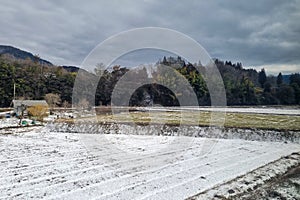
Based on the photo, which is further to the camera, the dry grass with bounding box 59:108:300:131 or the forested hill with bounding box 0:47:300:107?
the forested hill with bounding box 0:47:300:107

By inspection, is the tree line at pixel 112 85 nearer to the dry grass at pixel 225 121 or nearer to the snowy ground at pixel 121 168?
the dry grass at pixel 225 121

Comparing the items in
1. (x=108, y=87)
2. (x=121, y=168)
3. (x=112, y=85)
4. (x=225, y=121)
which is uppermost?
(x=112, y=85)

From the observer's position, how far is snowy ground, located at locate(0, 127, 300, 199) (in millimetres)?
5828

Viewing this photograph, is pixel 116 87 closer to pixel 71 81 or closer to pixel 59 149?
pixel 71 81

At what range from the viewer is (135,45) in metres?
16.0

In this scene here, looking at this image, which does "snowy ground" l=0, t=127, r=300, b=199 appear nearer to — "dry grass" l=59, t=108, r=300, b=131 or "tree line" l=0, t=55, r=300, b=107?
"dry grass" l=59, t=108, r=300, b=131

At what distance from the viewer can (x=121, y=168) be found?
25.7 ft

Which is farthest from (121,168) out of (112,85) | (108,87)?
(112,85)

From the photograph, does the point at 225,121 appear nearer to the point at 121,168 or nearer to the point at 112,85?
the point at 121,168

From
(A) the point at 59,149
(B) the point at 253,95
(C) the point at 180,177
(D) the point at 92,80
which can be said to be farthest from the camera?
(B) the point at 253,95

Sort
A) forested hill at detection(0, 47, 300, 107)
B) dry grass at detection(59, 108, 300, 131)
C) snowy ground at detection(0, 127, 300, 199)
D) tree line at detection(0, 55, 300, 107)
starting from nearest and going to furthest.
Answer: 1. snowy ground at detection(0, 127, 300, 199)
2. dry grass at detection(59, 108, 300, 131)
3. tree line at detection(0, 55, 300, 107)
4. forested hill at detection(0, 47, 300, 107)

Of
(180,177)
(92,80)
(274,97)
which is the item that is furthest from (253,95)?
(180,177)

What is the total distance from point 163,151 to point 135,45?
8112 mm

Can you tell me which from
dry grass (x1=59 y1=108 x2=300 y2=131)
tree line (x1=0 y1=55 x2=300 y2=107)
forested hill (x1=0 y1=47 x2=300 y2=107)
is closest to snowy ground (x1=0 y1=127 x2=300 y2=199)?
dry grass (x1=59 y1=108 x2=300 y2=131)
